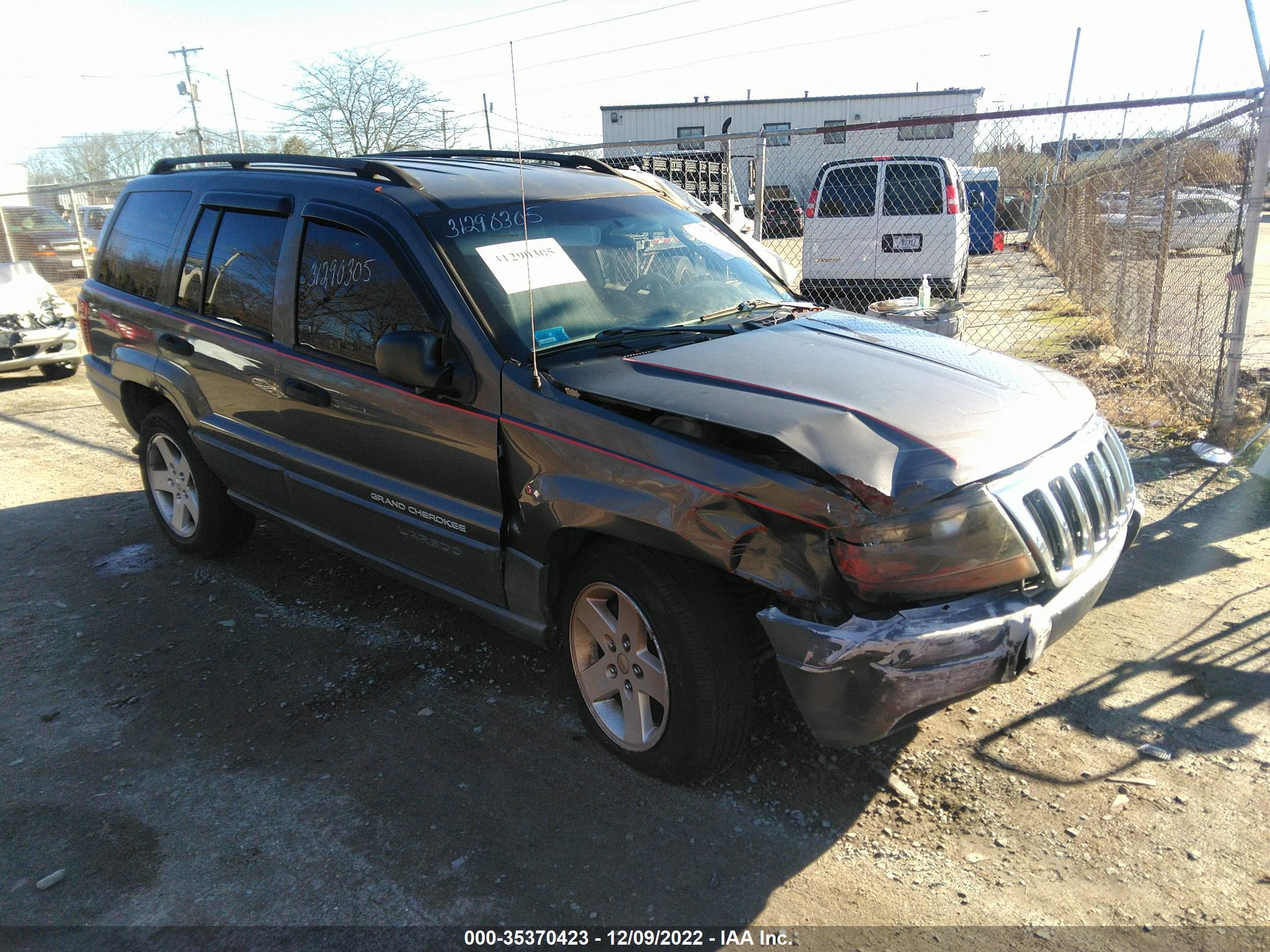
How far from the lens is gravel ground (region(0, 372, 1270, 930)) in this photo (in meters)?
2.57

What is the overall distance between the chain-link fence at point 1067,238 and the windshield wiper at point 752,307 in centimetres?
189

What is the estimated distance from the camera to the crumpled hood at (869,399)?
99.3 inches

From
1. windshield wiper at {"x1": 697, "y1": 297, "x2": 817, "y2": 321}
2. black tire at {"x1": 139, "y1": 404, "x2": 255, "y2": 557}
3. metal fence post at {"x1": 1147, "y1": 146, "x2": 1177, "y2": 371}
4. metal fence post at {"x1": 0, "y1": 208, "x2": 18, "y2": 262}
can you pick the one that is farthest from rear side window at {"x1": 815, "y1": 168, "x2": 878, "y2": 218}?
metal fence post at {"x1": 0, "y1": 208, "x2": 18, "y2": 262}

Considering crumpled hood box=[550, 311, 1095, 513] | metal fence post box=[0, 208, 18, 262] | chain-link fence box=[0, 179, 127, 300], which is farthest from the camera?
chain-link fence box=[0, 179, 127, 300]

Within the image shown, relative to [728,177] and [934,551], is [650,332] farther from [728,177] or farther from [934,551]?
[728,177]

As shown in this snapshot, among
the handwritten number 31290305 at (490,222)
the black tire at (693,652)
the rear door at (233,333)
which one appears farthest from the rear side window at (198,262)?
the black tire at (693,652)

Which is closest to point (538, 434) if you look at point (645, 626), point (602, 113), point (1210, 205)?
Answer: point (645, 626)

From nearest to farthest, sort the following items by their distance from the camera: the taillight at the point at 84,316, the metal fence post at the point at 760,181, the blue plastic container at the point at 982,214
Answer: the taillight at the point at 84,316
the metal fence post at the point at 760,181
the blue plastic container at the point at 982,214

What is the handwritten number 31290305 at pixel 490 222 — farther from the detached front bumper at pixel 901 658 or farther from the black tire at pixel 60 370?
the black tire at pixel 60 370

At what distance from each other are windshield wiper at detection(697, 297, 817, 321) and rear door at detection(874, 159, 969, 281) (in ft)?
24.1

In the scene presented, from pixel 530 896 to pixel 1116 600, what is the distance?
3093 millimetres

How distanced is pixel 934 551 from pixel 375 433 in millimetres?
2198

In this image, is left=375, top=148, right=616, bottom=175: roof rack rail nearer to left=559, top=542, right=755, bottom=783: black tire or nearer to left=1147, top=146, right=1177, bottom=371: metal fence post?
left=559, top=542, right=755, bottom=783: black tire

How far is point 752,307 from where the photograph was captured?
3.87 meters
